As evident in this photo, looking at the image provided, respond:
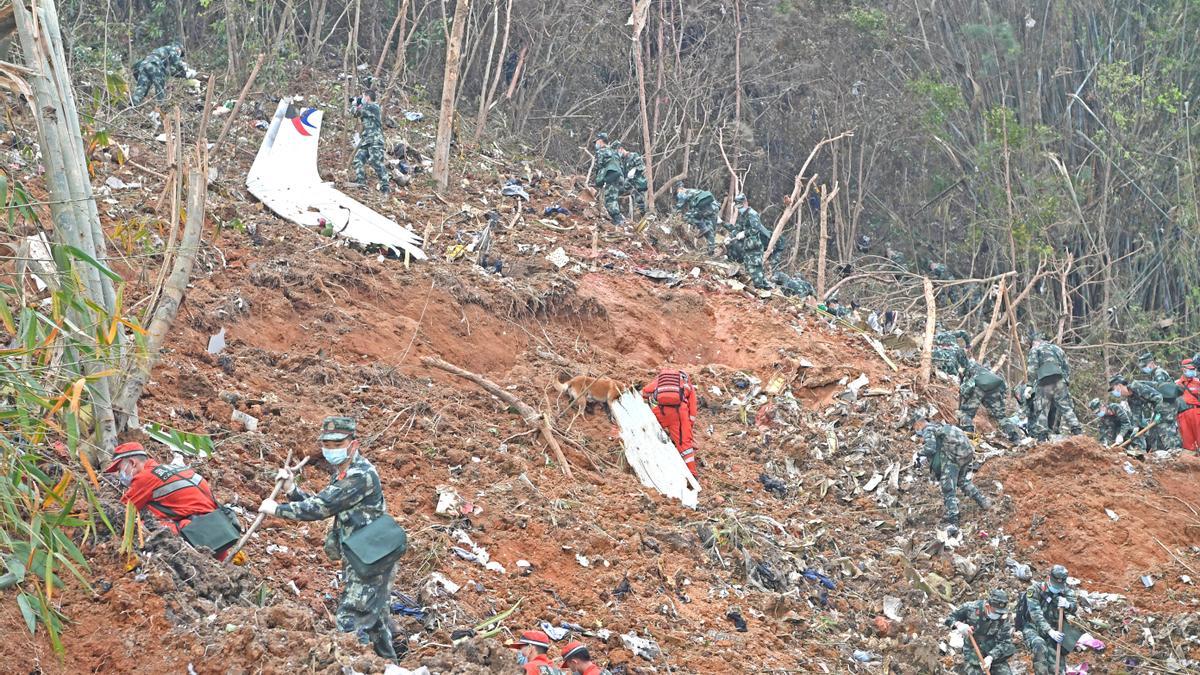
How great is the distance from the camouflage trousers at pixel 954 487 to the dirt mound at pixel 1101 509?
40cm

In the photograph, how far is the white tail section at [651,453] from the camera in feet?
34.6

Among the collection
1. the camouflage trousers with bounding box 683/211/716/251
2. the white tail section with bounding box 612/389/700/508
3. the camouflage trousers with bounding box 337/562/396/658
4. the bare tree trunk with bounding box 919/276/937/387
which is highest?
the camouflage trousers with bounding box 337/562/396/658

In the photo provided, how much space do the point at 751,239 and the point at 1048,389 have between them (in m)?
3.84

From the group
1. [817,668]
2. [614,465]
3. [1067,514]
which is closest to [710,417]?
[614,465]

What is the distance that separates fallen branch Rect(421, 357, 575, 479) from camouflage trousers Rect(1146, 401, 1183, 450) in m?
6.53

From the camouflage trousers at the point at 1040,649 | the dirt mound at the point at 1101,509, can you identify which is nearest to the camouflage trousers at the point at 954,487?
the dirt mound at the point at 1101,509

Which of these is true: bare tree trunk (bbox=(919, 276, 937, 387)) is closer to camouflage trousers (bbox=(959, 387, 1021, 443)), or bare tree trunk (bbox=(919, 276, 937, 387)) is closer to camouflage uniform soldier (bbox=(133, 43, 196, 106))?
camouflage trousers (bbox=(959, 387, 1021, 443))

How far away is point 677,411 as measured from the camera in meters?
10.9

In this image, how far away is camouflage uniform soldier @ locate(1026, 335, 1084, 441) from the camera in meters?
13.1

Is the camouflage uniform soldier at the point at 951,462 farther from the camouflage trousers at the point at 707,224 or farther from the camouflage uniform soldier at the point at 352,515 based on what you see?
the camouflage uniform soldier at the point at 352,515

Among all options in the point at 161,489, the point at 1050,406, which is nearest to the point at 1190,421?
the point at 1050,406

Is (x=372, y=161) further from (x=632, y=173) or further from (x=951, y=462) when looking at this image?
(x=951, y=462)

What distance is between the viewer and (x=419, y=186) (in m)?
15.4

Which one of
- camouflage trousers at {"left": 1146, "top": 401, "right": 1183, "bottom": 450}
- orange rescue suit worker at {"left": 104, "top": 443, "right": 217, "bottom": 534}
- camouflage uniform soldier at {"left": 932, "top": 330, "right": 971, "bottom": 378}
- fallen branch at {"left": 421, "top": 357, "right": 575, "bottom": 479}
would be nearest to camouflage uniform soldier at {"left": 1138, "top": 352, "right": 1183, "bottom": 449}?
camouflage trousers at {"left": 1146, "top": 401, "right": 1183, "bottom": 450}
